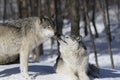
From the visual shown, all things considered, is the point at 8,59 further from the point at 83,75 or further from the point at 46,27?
the point at 83,75

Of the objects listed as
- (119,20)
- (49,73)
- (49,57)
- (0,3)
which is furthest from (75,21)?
(0,3)

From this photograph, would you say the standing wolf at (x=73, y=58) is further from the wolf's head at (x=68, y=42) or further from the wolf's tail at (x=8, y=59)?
the wolf's tail at (x=8, y=59)

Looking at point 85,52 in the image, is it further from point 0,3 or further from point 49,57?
point 0,3

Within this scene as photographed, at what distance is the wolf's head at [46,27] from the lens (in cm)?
954

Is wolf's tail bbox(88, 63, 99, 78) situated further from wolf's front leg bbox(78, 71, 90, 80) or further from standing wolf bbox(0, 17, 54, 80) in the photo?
standing wolf bbox(0, 17, 54, 80)

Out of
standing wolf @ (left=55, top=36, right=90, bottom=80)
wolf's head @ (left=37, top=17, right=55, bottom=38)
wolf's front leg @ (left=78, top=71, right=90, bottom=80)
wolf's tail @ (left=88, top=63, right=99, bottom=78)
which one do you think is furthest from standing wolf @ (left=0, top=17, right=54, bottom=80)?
wolf's tail @ (left=88, top=63, right=99, bottom=78)

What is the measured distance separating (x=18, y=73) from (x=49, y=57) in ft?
63.8

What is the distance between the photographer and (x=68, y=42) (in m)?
9.73

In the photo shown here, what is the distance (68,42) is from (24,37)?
3.50 feet

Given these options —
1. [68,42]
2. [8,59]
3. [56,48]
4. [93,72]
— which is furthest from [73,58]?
[56,48]

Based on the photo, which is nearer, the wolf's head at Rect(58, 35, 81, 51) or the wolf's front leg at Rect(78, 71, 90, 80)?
the wolf's head at Rect(58, 35, 81, 51)

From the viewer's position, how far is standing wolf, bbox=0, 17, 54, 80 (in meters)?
9.76

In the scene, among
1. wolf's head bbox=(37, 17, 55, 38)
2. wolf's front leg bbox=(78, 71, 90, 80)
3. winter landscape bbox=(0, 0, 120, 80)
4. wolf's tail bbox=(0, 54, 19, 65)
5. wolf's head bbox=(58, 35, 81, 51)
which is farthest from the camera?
wolf's tail bbox=(0, 54, 19, 65)

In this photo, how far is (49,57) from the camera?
2961 cm
